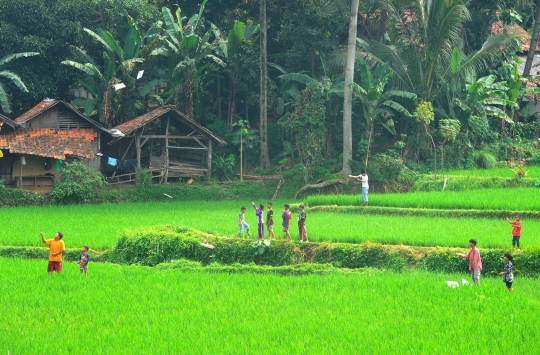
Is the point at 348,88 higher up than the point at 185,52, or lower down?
lower down

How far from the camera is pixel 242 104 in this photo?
2970cm

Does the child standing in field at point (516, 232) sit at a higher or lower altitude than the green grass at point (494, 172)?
lower

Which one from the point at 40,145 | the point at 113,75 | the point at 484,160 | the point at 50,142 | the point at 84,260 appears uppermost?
the point at 113,75

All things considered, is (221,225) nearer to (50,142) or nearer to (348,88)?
(50,142)

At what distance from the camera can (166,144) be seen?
2558 cm

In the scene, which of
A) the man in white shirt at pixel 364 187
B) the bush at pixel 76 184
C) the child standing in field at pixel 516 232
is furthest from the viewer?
the bush at pixel 76 184

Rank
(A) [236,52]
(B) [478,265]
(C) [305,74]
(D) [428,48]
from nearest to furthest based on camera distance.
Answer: (B) [478,265] < (D) [428,48] < (A) [236,52] < (C) [305,74]

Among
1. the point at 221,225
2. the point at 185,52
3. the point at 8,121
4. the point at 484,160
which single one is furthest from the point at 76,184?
the point at 484,160

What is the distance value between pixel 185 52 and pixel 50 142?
5.05 metres

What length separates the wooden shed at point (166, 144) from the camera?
81.8 feet

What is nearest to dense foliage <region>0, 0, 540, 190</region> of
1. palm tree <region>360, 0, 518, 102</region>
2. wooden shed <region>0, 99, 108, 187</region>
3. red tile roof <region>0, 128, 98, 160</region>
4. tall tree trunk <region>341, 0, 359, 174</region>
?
palm tree <region>360, 0, 518, 102</region>

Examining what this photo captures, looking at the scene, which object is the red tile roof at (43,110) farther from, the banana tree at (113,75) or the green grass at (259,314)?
the green grass at (259,314)

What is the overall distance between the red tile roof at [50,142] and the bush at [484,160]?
474 inches

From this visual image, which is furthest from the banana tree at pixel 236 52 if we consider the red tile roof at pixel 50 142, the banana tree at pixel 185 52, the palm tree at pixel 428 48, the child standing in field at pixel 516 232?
the child standing in field at pixel 516 232
